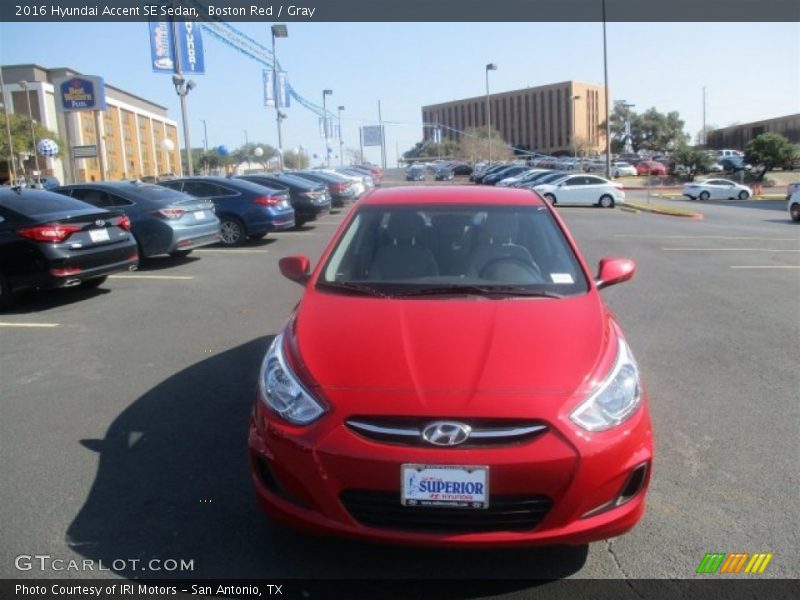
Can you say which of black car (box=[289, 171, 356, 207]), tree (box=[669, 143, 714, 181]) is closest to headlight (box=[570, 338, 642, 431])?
black car (box=[289, 171, 356, 207])

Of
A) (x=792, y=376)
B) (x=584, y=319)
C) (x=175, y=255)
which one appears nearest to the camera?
(x=584, y=319)

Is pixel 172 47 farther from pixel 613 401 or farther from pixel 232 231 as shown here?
pixel 613 401

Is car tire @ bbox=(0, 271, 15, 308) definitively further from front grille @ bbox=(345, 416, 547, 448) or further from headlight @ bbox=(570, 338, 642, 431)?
headlight @ bbox=(570, 338, 642, 431)

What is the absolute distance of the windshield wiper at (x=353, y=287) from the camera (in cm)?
383

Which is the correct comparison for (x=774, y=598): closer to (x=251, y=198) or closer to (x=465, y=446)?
(x=465, y=446)

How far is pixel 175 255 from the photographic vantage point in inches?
501

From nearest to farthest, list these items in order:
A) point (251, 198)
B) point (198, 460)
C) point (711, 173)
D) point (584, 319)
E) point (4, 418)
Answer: point (584, 319), point (198, 460), point (4, 418), point (251, 198), point (711, 173)

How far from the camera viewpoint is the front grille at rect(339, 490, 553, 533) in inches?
107

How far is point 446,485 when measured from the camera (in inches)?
106

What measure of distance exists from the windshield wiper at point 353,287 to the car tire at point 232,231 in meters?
10.6

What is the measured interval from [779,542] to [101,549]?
3123mm


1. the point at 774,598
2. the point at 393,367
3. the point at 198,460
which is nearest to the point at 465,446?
the point at 393,367

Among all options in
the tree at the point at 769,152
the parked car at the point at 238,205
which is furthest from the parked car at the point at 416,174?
the parked car at the point at 238,205

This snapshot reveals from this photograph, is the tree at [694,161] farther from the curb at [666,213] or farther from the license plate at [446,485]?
the license plate at [446,485]
